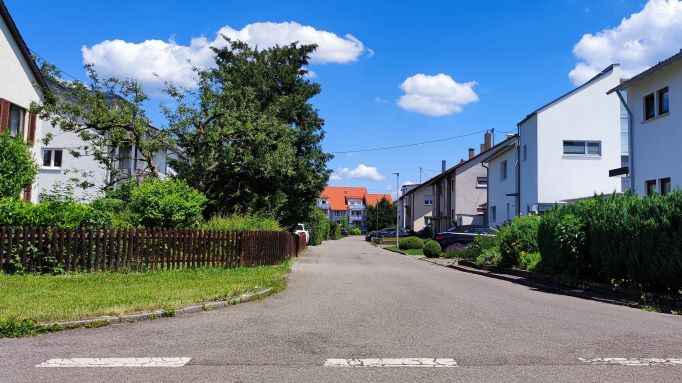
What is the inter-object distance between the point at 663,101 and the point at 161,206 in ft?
54.9

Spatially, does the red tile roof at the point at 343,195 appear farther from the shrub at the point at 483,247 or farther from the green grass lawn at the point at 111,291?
the green grass lawn at the point at 111,291

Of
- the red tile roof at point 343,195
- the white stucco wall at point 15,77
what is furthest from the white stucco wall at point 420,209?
the red tile roof at point 343,195

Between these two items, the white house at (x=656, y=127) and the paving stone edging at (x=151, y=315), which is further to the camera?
the white house at (x=656, y=127)

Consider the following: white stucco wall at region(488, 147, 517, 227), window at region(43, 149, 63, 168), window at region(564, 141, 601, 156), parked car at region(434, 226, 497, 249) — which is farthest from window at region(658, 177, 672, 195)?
window at region(43, 149, 63, 168)

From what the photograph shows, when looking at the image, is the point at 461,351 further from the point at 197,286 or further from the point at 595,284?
A: the point at 595,284

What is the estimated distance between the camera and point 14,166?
17.7 m

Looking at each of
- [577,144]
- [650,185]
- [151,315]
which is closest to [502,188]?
[577,144]

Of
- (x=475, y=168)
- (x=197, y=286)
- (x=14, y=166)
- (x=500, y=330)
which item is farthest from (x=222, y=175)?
(x=475, y=168)

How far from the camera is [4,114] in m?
20.1

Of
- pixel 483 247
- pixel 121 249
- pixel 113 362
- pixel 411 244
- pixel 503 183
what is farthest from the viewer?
pixel 411 244

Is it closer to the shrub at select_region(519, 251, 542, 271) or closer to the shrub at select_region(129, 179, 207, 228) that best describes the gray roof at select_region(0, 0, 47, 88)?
the shrub at select_region(129, 179, 207, 228)

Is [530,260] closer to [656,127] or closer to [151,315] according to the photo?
[656,127]

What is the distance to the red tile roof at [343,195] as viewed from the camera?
534 ft

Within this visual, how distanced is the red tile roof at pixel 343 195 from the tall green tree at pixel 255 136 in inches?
4701
